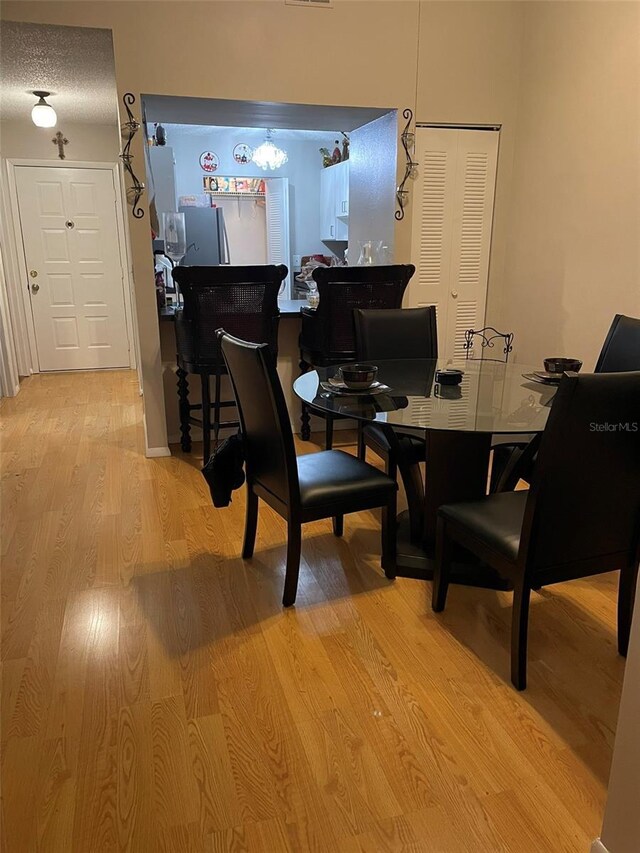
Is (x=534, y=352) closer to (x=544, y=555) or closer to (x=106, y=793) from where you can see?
(x=544, y=555)

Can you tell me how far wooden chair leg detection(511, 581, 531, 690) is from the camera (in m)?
1.72

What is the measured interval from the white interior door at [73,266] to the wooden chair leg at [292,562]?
16.9 ft

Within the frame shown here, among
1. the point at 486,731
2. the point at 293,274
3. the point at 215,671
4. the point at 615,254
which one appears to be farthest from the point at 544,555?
the point at 293,274

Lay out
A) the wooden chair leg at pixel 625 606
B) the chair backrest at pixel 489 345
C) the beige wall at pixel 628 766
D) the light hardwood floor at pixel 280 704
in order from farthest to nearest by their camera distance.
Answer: the chair backrest at pixel 489 345 < the wooden chair leg at pixel 625 606 < the light hardwood floor at pixel 280 704 < the beige wall at pixel 628 766

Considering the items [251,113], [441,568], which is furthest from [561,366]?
[251,113]

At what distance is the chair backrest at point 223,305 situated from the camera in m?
3.30

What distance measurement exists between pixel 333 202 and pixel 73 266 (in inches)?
115

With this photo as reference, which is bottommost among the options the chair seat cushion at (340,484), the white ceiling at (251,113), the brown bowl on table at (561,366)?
the chair seat cushion at (340,484)

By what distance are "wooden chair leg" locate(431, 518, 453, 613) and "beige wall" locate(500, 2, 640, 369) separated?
6.10 ft

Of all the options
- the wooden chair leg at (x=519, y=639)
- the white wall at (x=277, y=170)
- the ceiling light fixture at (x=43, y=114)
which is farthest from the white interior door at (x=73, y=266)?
the wooden chair leg at (x=519, y=639)

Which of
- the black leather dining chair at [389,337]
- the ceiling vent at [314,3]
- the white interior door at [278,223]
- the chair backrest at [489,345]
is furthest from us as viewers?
the white interior door at [278,223]

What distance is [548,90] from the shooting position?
3.59m

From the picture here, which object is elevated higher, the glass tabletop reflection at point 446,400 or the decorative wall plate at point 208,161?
the decorative wall plate at point 208,161

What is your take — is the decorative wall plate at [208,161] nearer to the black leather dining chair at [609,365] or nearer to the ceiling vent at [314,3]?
the ceiling vent at [314,3]
